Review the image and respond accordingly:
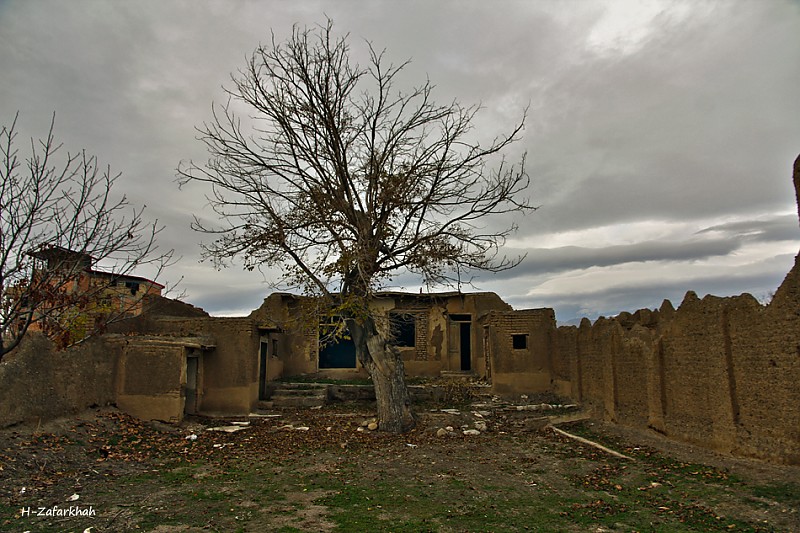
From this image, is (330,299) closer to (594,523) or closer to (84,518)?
(84,518)

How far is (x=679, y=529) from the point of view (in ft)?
19.3

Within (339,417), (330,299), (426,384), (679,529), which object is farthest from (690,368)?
(426,384)

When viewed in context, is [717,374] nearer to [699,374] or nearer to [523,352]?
[699,374]

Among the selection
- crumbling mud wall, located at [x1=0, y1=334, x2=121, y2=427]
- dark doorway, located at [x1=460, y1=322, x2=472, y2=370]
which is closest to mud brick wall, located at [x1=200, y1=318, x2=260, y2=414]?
crumbling mud wall, located at [x1=0, y1=334, x2=121, y2=427]

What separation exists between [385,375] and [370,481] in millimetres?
4989

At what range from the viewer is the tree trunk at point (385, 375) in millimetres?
13156

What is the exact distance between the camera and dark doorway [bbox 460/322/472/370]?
23.7 metres

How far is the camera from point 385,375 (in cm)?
1341

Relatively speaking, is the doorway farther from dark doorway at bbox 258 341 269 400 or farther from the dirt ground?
the dirt ground

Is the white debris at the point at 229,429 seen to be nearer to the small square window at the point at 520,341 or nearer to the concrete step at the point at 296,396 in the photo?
the concrete step at the point at 296,396

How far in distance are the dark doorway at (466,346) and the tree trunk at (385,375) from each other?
10.4m

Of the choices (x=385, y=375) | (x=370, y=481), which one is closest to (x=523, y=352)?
(x=385, y=375)

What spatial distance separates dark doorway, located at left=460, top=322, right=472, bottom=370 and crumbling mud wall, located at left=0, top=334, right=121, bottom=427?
49.2 feet

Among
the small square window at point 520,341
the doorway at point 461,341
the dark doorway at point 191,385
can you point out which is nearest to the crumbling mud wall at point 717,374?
the small square window at point 520,341
